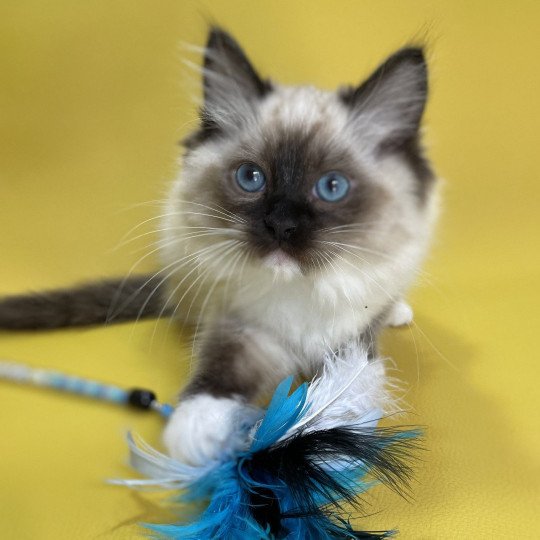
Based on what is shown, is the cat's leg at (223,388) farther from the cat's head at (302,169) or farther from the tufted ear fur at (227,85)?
the tufted ear fur at (227,85)

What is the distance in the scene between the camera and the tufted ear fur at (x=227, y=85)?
1098 millimetres

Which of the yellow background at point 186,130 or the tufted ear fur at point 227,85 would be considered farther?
the yellow background at point 186,130

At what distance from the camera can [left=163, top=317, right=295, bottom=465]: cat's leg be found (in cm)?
97

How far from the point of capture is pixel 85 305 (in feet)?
4.86

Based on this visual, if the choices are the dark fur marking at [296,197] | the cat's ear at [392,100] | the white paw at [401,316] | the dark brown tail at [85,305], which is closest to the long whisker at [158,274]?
the dark brown tail at [85,305]

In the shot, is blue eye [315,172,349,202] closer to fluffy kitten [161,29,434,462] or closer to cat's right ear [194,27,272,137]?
fluffy kitten [161,29,434,462]

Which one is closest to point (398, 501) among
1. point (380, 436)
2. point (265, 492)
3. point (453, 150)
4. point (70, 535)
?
point (380, 436)

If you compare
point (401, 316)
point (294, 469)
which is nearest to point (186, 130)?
point (401, 316)

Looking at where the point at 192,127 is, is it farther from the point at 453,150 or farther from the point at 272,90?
the point at 453,150

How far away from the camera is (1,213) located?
1.75 meters

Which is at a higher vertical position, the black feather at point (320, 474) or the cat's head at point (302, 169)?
the cat's head at point (302, 169)

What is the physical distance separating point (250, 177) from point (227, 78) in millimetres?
209

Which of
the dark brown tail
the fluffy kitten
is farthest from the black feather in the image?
the dark brown tail

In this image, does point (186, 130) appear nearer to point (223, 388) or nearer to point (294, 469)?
point (223, 388)
